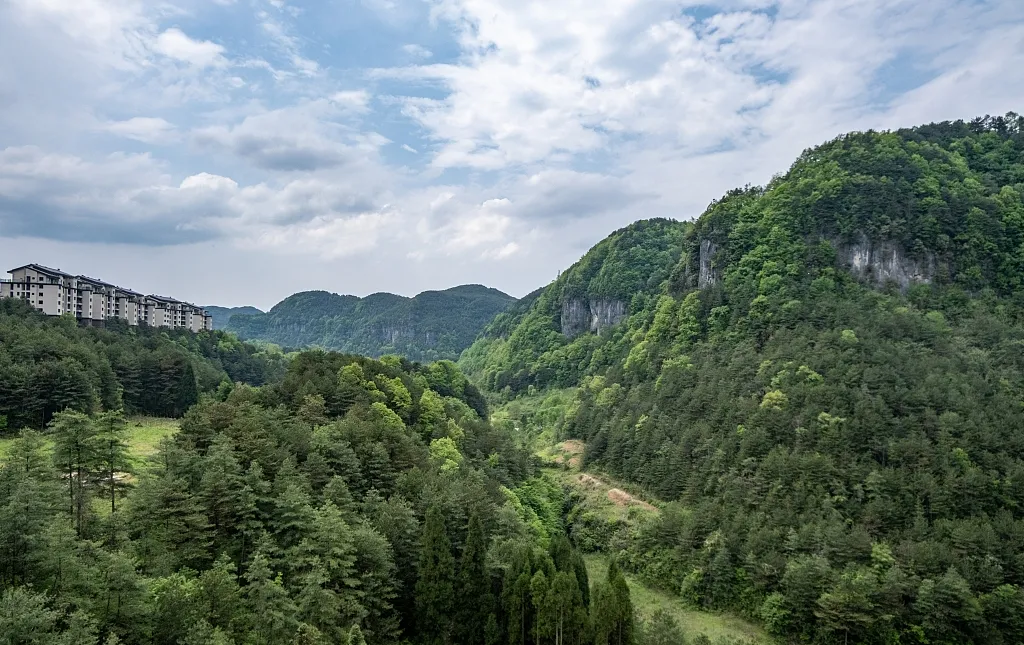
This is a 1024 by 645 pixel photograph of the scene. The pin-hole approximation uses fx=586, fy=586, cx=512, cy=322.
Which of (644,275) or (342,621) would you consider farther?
(644,275)

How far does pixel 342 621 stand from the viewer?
84.6ft

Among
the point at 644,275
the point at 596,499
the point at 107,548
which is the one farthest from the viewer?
the point at 644,275

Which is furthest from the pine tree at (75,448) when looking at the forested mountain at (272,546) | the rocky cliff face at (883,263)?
the rocky cliff face at (883,263)

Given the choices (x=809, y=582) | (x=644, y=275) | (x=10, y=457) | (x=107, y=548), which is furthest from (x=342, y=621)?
(x=644, y=275)

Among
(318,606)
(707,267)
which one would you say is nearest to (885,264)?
(707,267)

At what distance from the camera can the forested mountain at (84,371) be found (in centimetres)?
4781

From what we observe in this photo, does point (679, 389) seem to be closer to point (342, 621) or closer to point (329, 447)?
point (329, 447)

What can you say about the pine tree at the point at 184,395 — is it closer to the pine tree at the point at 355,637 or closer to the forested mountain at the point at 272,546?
the forested mountain at the point at 272,546

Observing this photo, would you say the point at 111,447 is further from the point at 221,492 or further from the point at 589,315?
the point at 589,315

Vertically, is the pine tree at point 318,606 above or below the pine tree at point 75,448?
below

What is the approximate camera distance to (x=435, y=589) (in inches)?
1222

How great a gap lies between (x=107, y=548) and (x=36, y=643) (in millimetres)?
8107

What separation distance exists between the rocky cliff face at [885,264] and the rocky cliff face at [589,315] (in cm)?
7044

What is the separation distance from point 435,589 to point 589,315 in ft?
443
